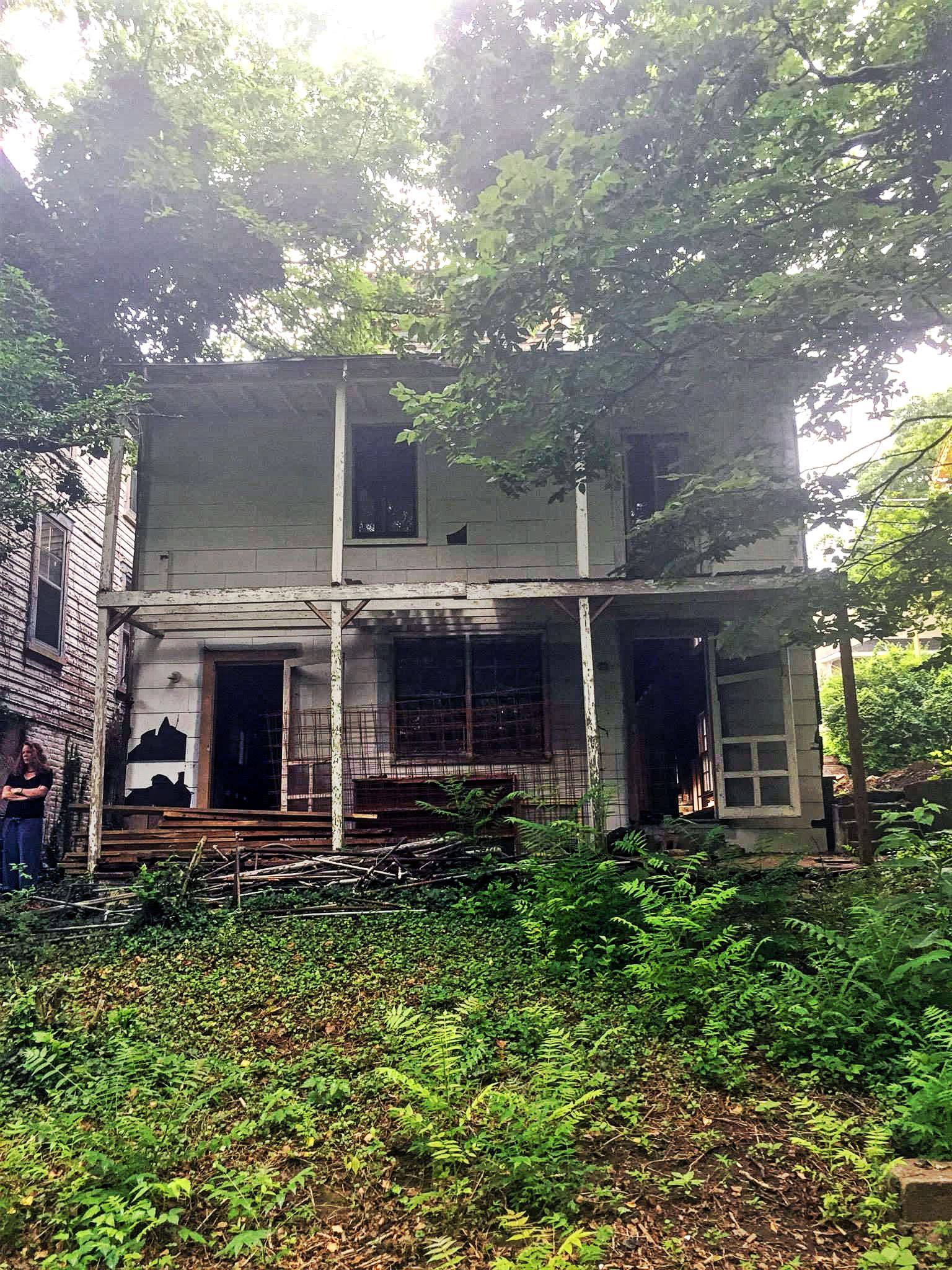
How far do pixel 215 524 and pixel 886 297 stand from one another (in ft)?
27.3

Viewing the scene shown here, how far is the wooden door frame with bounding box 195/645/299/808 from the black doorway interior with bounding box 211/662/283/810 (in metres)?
0.36

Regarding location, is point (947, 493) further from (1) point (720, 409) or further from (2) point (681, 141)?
(2) point (681, 141)

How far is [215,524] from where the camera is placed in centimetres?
1150

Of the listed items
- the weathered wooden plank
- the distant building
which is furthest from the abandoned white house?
the distant building

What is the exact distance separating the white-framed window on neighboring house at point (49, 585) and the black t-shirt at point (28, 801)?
388cm

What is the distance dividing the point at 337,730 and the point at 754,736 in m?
5.19

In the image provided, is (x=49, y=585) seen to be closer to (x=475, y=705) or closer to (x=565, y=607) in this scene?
(x=475, y=705)

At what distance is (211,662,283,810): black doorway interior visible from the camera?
12195mm

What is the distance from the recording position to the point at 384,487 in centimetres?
1170

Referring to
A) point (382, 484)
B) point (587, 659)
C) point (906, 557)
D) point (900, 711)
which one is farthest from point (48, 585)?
point (900, 711)

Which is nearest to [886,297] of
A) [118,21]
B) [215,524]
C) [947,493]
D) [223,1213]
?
[947,493]

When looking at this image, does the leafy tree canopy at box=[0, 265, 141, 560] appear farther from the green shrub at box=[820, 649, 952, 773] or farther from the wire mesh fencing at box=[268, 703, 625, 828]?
the green shrub at box=[820, 649, 952, 773]

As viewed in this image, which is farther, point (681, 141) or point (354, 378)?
point (354, 378)

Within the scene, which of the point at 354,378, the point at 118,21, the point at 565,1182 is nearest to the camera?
the point at 565,1182
